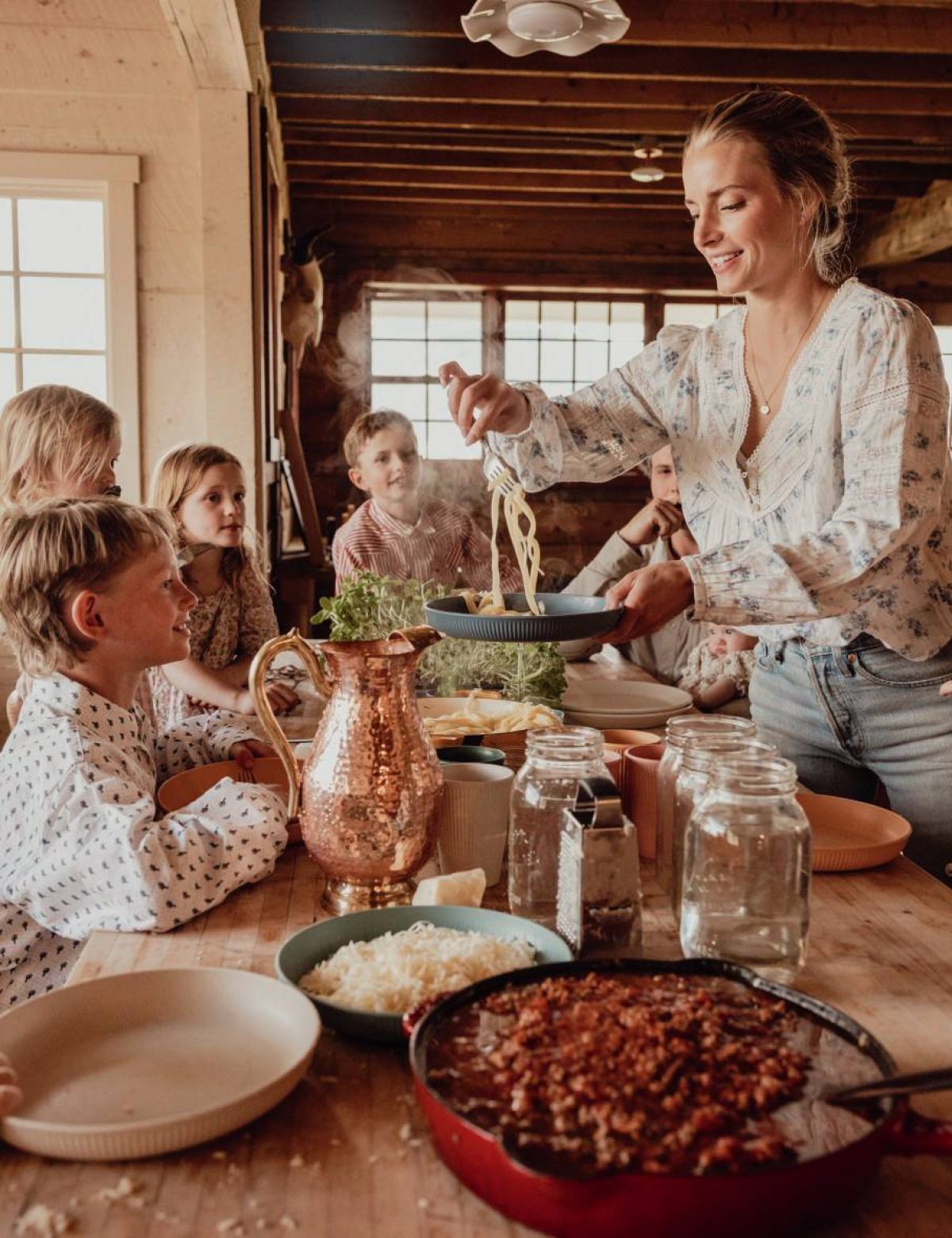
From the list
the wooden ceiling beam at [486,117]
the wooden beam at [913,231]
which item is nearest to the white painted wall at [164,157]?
the wooden ceiling beam at [486,117]

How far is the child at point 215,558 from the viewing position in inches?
123

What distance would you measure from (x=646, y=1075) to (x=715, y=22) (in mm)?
4827

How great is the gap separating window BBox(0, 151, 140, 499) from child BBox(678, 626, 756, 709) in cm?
257

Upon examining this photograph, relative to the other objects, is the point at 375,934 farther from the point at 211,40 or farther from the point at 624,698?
the point at 211,40

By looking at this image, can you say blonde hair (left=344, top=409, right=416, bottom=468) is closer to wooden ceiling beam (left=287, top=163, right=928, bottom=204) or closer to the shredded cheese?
the shredded cheese

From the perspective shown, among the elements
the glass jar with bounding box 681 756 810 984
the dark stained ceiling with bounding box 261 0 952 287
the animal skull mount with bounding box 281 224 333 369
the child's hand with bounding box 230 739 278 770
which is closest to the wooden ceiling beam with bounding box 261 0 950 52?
the dark stained ceiling with bounding box 261 0 952 287

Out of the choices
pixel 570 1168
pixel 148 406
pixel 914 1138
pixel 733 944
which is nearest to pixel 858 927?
pixel 733 944

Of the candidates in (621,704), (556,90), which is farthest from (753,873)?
(556,90)

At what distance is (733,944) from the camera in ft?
3.48

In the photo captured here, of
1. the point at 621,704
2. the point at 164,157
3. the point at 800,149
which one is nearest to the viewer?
the point at 800,149

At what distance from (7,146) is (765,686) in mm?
4005

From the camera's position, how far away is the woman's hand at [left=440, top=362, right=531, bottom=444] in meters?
1.74

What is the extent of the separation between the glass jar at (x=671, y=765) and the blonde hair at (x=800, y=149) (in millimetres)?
734

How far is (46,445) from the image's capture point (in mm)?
2768
